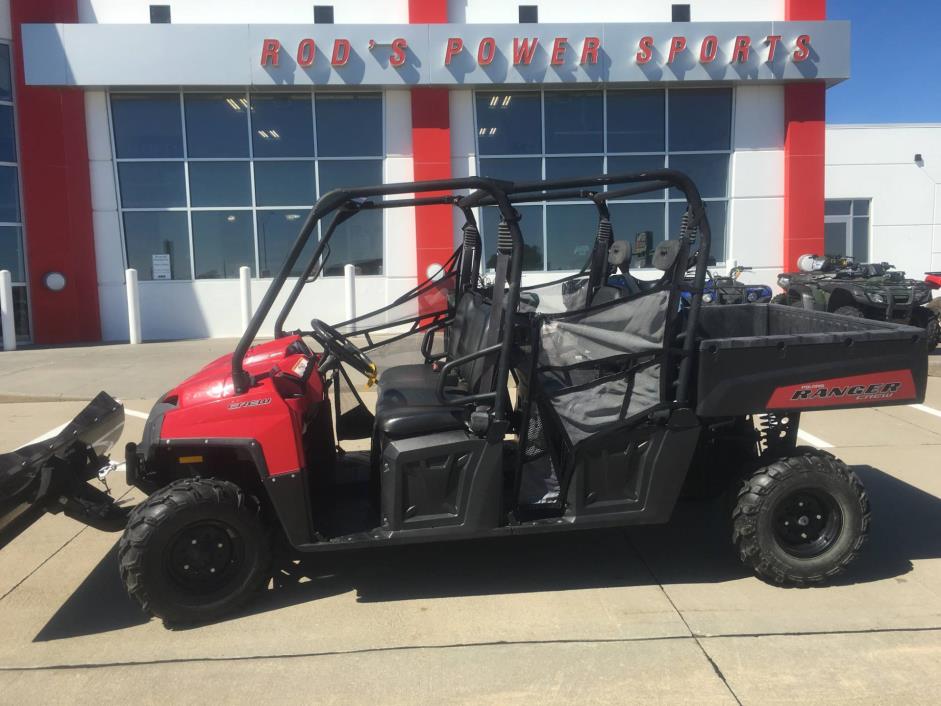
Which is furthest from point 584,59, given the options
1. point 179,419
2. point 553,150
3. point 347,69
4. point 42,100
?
point 179,419

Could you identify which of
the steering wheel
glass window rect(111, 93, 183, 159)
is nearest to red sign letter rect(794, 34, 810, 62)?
glass window rect(111, 93, 183, 159)

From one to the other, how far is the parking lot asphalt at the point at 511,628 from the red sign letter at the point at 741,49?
476 inches

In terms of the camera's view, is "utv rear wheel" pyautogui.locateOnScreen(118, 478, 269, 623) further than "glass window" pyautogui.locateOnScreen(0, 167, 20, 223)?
No

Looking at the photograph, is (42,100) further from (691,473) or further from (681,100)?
(691,473)

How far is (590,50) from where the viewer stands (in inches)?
569

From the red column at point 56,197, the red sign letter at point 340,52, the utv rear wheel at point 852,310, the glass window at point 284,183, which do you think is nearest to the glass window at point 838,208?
the utv rear wheel at point 852,310

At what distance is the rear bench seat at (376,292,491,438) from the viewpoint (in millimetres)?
Answer: 3529

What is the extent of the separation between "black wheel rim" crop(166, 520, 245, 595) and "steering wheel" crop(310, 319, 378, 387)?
37.4 inches

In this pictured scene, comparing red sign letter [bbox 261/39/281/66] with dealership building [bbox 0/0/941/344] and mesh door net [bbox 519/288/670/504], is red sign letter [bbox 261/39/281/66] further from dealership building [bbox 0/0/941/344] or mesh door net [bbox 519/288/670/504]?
mesh door net [bbox 519/288/670/504]

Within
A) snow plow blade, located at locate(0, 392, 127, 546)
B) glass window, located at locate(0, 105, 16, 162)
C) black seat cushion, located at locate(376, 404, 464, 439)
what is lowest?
snow plow blade, located at locate(0, 392, 127, 546)

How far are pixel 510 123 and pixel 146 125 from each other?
280 inches

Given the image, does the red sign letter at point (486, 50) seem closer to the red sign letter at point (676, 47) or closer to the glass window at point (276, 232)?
the red sign letter at point (676, 47)

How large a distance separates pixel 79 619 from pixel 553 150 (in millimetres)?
13448

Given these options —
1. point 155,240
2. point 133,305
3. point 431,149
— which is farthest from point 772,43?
point 133,305
